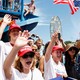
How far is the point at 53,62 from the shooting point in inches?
205

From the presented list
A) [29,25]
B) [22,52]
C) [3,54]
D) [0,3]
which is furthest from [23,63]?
[29,25]

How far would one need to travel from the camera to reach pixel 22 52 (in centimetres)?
416

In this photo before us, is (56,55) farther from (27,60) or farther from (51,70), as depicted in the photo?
(27,60)

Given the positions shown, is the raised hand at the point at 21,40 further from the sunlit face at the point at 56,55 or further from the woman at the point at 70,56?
the woman at the point at 70,56

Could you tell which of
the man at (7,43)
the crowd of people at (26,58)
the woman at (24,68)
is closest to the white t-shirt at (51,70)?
the crowd of people at (26,58)

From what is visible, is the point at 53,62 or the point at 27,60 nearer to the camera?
the point at 27,60

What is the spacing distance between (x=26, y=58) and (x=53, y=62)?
1.15 metres

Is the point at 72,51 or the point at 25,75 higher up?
the point at 72,51

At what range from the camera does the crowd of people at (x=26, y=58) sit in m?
3.88

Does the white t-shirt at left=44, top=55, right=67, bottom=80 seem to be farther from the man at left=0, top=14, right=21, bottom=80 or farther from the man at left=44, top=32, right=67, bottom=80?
the man at left=0, top=14, right=21, bottom=80

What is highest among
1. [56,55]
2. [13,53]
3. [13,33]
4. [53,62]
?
[13,33]

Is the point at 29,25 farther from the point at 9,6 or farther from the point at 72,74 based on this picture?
the point at 72,74

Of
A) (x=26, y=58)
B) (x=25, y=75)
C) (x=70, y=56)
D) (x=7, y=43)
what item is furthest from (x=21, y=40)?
(x=70, y=56)

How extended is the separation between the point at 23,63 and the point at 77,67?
277cm
